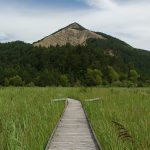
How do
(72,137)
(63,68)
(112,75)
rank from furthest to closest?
1. (63,68)
2. (112,75)
3. (72,137)

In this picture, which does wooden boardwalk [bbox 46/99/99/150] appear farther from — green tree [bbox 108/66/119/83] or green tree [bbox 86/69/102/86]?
green tree [bbox 108/66/119/83]

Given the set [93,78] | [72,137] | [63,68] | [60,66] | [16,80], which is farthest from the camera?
[60,66]

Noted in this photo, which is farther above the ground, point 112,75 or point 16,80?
point 112,75

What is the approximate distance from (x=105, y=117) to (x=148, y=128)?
3.22 m

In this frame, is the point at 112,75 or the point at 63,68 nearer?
the point at 112,75

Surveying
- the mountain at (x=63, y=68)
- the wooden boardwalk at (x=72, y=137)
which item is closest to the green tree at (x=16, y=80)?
the mountain at (x=63, y=68)

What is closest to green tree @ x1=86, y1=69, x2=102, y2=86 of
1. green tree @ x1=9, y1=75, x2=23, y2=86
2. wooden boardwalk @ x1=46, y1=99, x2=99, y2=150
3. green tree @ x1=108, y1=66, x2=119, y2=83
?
green tree @ x1=108, y1=66, x2=119, y2=83

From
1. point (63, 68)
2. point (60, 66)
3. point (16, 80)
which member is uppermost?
point (60, 66)

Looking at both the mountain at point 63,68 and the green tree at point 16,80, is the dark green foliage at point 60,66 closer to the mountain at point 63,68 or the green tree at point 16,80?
the mountain at point 63,68

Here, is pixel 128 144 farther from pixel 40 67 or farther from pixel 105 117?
pixel 40 67

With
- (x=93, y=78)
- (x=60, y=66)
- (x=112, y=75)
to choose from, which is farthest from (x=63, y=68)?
(x=93, y=78)

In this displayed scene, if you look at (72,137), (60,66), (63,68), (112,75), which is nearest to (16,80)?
(112,75)

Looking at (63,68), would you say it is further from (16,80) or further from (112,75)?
(16,80)

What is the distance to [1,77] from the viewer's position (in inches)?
2179
